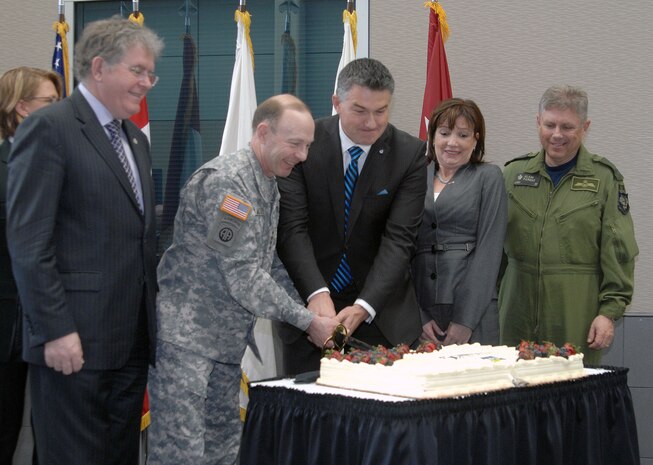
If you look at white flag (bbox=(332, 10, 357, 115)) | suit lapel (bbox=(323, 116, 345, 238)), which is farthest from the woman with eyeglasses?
white flag (bbox=(332, 10, 357, 115))

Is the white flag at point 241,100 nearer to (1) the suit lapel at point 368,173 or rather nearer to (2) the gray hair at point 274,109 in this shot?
(1) the suit lapel at point 368,173

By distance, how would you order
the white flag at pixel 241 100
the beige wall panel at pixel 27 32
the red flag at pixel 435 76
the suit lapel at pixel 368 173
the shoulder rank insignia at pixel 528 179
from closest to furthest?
the suit lapel at pixel 368 173 < the shoulder rank insignia at pixel 528 179 < the red flag at pixel 435 76 < the white flag at pixel 241 100 < the beige wall panel at pixel 27 32

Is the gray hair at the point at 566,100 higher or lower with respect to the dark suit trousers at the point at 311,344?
higher

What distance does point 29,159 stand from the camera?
7.25 feet

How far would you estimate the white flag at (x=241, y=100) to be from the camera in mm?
4348

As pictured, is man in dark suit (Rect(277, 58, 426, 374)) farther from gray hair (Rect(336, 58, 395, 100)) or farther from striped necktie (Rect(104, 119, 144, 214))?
striped necktie (Rect(104, 119, 144, 214))

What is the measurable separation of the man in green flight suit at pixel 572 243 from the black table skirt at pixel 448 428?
0.62m

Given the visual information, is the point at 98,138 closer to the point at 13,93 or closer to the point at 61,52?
the point at 13,93

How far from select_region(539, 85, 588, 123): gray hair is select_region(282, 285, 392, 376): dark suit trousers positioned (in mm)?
1141

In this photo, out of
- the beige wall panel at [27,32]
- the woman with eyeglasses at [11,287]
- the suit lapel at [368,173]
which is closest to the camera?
the woman with eyeglasses at [11,287]

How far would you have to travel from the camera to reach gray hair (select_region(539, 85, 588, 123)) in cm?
344

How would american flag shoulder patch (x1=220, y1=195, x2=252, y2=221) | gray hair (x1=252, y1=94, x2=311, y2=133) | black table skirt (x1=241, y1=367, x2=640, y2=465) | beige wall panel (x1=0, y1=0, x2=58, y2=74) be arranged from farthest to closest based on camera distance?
beige wall panel (x1=0, y1=0, x2=58, y2=74) < gray hair (x1=252, y1=94, x2=311, y2=133) < american flag shoulder patch (x1=220, y1=195, x2=252, y2=221) < black table skirt (x1=241, y1=367, x2=640, y2=465)

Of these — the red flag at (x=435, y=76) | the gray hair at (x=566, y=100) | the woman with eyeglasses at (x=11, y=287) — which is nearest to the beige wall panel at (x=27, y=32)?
the woman with eyeglasses at (x=11, y=287)

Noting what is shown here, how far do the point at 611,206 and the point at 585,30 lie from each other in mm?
1316
